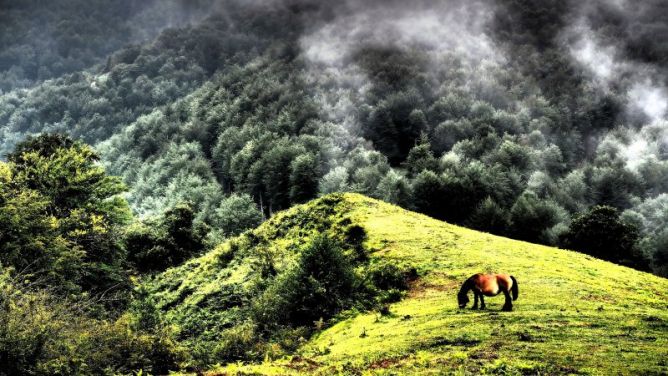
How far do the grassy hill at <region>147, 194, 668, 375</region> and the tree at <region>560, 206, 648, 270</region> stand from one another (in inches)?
1102

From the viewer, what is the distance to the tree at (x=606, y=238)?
188 ft

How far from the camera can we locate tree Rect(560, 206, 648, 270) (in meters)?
57.3

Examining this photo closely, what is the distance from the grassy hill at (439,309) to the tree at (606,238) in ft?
91.9

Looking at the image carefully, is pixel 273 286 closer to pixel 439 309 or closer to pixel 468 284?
pixel 439 309

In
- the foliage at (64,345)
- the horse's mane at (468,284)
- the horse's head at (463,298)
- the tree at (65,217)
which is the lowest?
the foliage at (64,345)

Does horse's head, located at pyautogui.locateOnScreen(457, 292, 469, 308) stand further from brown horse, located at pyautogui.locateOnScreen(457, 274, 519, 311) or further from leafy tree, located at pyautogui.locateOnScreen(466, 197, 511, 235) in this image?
leafy tree, located at pyautogui.locateOnScreen(466, 197, 511, 235)

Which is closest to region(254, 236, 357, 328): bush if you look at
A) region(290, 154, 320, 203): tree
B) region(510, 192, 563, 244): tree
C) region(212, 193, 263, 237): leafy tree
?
region(510, 192, 563, 244): tree

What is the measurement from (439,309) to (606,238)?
4579cm

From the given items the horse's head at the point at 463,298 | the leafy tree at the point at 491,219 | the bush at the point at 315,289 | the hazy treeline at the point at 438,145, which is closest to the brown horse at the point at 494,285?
the horse's head at the point at 463,298

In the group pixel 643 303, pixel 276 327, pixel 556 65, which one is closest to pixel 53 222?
pixel 276 327

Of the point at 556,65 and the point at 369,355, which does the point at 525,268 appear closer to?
the point at 369,355

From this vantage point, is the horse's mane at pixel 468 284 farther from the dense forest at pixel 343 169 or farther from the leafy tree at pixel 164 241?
the leafy tree at pixel 164 241

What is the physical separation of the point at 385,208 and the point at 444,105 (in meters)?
121

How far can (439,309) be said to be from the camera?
20.6 m
